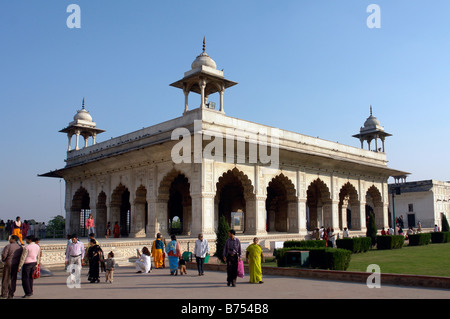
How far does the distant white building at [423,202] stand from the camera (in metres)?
39.3

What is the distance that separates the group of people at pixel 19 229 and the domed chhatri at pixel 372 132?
73.4 feet

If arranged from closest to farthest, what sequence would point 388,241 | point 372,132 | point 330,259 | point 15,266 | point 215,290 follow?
point 15,266
point 215,290
point 330,259
point 388,241
point 372,132

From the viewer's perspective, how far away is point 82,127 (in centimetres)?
2681

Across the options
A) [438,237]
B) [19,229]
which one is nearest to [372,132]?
[438,237]

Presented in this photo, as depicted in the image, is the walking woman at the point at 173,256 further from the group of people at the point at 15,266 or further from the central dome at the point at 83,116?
the central dome at the point at 83,116

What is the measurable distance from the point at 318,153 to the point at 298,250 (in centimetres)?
1218

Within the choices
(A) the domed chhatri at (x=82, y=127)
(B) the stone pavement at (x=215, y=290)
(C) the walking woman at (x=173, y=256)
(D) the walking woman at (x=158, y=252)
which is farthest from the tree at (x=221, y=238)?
(A) the domed chhatri at (x=82, y=127)

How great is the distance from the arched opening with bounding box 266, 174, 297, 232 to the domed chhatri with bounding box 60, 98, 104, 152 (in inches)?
462

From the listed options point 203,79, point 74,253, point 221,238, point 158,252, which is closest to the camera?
point 74,253

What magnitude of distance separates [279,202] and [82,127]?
42.6 feet

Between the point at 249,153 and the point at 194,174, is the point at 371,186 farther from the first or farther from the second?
the point at 194,174

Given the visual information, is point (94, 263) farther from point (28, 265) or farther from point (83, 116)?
point (83, 116)
